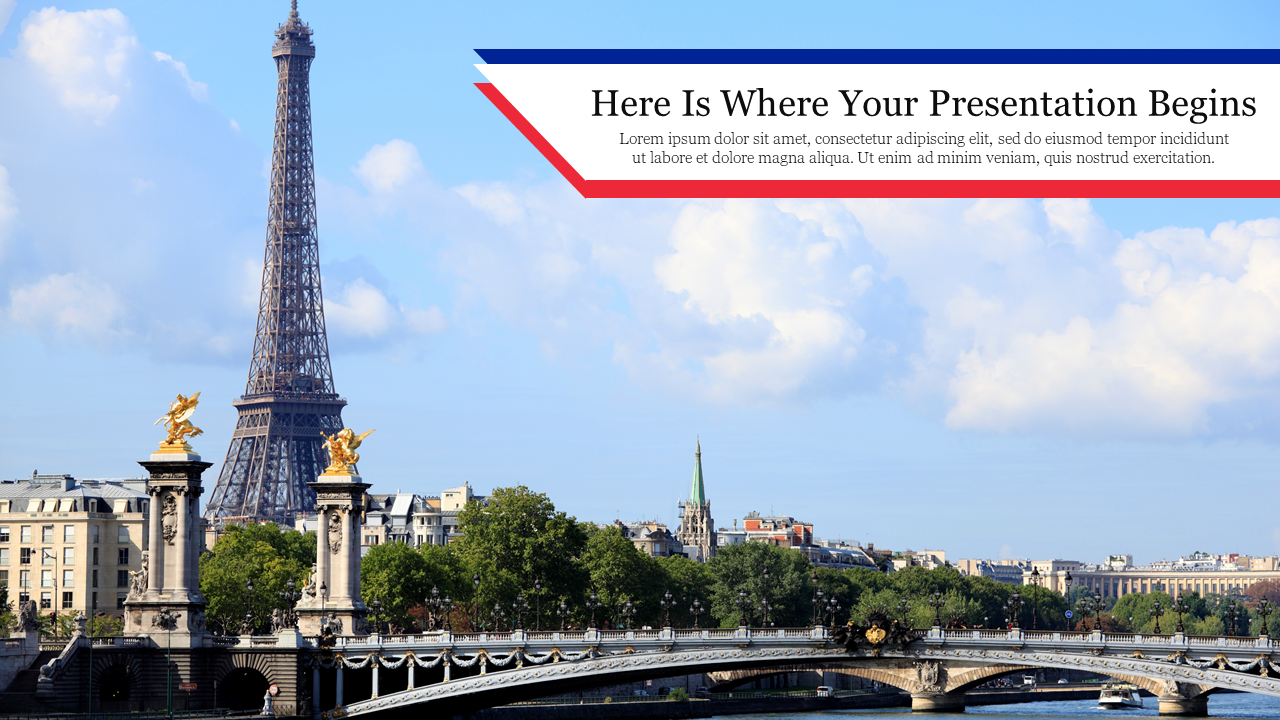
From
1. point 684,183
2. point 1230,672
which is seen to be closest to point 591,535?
point 1230,672

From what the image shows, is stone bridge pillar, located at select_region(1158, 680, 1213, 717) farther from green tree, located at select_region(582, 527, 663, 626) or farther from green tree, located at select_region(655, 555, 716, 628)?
green tree, located at select_region(655, 555, 716, 628)

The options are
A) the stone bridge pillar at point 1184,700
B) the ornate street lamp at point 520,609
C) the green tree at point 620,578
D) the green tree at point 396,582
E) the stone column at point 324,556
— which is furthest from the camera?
the green tree at point 620,578

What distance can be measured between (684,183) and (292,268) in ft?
476

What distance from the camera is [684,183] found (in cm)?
2056

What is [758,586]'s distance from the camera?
119 metres

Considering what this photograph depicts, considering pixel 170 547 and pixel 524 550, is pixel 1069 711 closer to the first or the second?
pixel 524 550

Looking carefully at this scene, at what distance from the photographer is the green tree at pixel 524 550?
92750 mm

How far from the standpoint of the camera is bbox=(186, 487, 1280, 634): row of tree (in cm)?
8538

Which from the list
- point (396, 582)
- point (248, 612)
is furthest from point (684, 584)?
point (248, 612)

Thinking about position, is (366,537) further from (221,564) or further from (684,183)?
(684,183)

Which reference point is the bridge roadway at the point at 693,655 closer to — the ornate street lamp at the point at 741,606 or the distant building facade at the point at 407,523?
the ornate street lamp at the point at 741,606

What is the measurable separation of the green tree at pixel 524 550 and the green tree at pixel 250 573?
914 centimetres

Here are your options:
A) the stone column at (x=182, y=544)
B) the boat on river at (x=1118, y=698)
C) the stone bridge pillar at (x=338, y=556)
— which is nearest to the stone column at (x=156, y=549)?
the stone column at (x=182, y=544)

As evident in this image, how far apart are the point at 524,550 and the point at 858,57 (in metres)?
74.3
